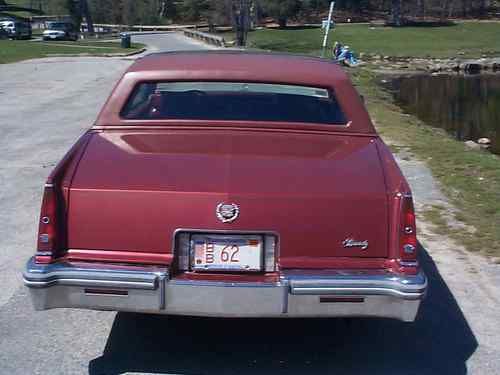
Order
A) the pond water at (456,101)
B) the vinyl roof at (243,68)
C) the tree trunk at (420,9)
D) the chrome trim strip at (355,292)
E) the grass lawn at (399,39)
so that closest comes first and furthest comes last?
the chrome trim strip at (355,292)
the vinyl roof at (243,68)
the pond water at (456,101)
the grass lawn at (399,39)
the tree trunk at (420,9)

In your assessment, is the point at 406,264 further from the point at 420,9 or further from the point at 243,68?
the point at 420,9

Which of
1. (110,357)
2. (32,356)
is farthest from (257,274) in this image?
(32,356)

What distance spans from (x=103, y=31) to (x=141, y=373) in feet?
226

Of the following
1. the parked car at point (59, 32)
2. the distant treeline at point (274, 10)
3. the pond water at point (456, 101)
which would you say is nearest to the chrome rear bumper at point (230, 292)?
the pond water at point (456, 101)

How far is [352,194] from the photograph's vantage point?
14.8ft

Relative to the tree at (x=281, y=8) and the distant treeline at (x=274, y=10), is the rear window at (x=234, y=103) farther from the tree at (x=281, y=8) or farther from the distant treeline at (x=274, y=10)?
the tree at (x=281, y=8)

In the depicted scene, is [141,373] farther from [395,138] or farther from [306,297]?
[395,138]

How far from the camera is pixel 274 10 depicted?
70.8 m

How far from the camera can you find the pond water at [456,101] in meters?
18.5

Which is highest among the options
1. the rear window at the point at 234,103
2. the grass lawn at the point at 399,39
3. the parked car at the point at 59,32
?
the rear window at the point at 234,103

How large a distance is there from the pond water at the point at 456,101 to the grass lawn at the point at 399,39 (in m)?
11.3

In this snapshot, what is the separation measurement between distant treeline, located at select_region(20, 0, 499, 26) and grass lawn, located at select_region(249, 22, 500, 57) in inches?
156

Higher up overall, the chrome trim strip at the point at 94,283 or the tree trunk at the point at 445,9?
the chrome trim strip at the point at 94,283

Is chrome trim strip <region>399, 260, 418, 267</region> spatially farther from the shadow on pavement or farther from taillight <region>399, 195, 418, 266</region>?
the shadow on pavement
